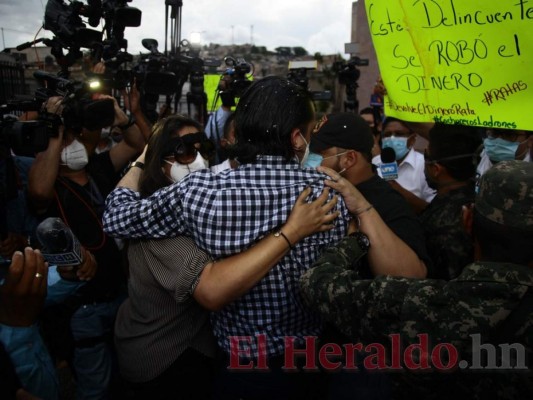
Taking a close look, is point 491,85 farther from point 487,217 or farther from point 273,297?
point 273,297

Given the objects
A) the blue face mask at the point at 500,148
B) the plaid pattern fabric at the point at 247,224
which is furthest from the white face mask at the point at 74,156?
the blue face mask at the point at 500,148

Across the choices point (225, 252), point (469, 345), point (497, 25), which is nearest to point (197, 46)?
point (497, 25)

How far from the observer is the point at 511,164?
1.32 m

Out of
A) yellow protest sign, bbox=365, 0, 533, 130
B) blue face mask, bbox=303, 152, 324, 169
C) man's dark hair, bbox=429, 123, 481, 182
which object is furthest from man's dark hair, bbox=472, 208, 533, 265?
man's dark hair, bbox=429, 123, 481, 182

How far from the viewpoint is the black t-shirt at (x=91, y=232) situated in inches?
96.6

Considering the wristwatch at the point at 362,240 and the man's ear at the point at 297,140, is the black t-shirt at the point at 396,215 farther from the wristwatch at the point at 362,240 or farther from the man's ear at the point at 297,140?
the man's ear at the point at 297,140

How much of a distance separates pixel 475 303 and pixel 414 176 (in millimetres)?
2853

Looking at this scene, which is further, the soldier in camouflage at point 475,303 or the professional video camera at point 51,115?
the professional video camera at point 51,115

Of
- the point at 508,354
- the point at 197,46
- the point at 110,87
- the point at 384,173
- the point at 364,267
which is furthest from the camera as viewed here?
the point at 197,46

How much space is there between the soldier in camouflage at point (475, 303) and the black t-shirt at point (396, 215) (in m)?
0.39

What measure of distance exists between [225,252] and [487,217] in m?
0.80

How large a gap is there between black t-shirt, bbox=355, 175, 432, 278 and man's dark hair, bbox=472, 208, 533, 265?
1.50 ft

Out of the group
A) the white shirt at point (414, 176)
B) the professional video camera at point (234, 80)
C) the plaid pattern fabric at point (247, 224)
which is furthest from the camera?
the professional video camera at point (234, 80)

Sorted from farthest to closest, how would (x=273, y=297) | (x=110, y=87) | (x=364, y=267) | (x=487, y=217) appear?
(x=110, y=87) → (x=364, y=267) → (x=273, y=297) → (x=487, y=217)
